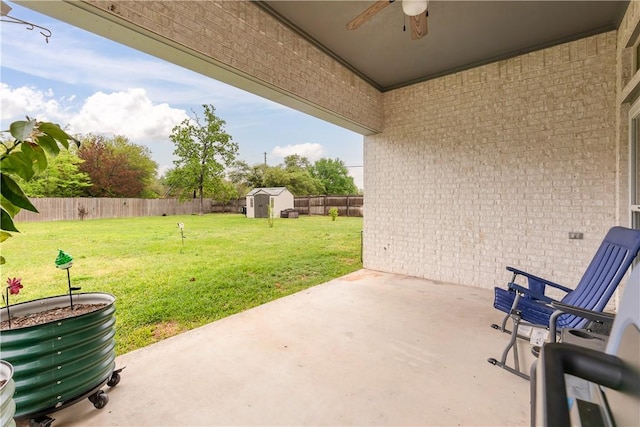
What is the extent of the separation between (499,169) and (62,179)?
16.9 ft

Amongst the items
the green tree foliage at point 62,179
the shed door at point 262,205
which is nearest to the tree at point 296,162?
the shed door at point 262,205

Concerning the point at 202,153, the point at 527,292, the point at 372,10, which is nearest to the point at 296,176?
the point at 202,153

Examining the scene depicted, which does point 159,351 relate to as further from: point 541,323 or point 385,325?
point 541,323

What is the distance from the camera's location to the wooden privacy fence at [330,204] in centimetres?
1141

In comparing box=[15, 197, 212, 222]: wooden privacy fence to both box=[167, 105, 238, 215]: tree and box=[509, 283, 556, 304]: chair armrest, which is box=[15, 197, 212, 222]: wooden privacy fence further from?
box=[509, 283, 556, 304]: chair armrest

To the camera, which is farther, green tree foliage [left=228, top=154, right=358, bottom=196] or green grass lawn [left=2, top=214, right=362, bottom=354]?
green tree foliage [left=228, top=154, right=358, bottom=196]

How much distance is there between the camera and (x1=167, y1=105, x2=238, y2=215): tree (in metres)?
5.17

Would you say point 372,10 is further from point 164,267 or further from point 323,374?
point 164,267

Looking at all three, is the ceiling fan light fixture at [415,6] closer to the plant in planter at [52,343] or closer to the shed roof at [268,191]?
the plant in planter at [52,343]

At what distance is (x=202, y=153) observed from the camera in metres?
5.73

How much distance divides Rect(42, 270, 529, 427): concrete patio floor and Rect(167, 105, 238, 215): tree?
3318 millimetres

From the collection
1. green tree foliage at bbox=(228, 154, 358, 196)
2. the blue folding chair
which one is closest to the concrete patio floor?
the blue folding chair

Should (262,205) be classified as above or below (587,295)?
above

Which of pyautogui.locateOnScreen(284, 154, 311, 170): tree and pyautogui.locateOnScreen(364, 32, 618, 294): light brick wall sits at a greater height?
pyautogui.locateOnScreen(284, 154, 311, 170): tree
